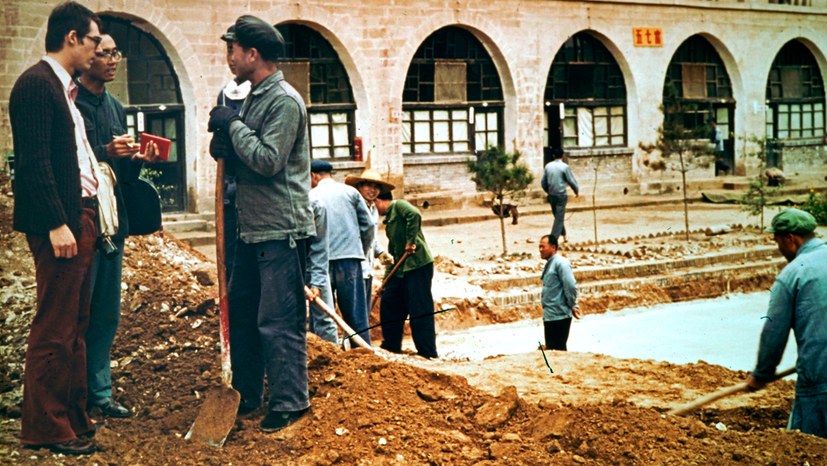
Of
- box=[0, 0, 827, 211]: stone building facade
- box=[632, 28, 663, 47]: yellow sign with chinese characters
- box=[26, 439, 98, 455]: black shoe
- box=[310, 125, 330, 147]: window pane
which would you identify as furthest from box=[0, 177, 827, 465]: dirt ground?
box=[632, 28, 663, 47]: yellow sign with chinese characters

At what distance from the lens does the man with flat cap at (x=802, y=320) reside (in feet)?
18.5

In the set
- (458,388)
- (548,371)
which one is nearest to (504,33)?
(548,371)

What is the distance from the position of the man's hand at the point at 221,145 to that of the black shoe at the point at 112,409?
1.42 meters

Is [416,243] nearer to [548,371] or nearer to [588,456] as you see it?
[548,371]

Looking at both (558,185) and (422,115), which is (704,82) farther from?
(558,185)

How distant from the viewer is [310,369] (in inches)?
247

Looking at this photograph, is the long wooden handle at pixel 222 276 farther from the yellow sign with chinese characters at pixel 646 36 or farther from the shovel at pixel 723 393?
the yellow sign with chinese characters at pixel 646 36

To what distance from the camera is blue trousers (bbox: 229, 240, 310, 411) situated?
5719mm

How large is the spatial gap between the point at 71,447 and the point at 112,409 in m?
0.49

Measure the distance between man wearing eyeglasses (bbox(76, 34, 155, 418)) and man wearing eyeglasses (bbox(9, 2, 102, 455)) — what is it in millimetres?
136

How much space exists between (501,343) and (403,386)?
222 inches

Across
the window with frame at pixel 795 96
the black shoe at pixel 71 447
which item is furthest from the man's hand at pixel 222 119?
the window with frame at pixel 795 96

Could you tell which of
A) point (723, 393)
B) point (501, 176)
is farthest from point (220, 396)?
point (501, 176)

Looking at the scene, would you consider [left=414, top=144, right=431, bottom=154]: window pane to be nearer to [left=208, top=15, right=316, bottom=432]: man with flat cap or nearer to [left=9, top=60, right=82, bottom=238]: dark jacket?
[left=208, top=15, right=316, bottom=432]: man with flat cap
